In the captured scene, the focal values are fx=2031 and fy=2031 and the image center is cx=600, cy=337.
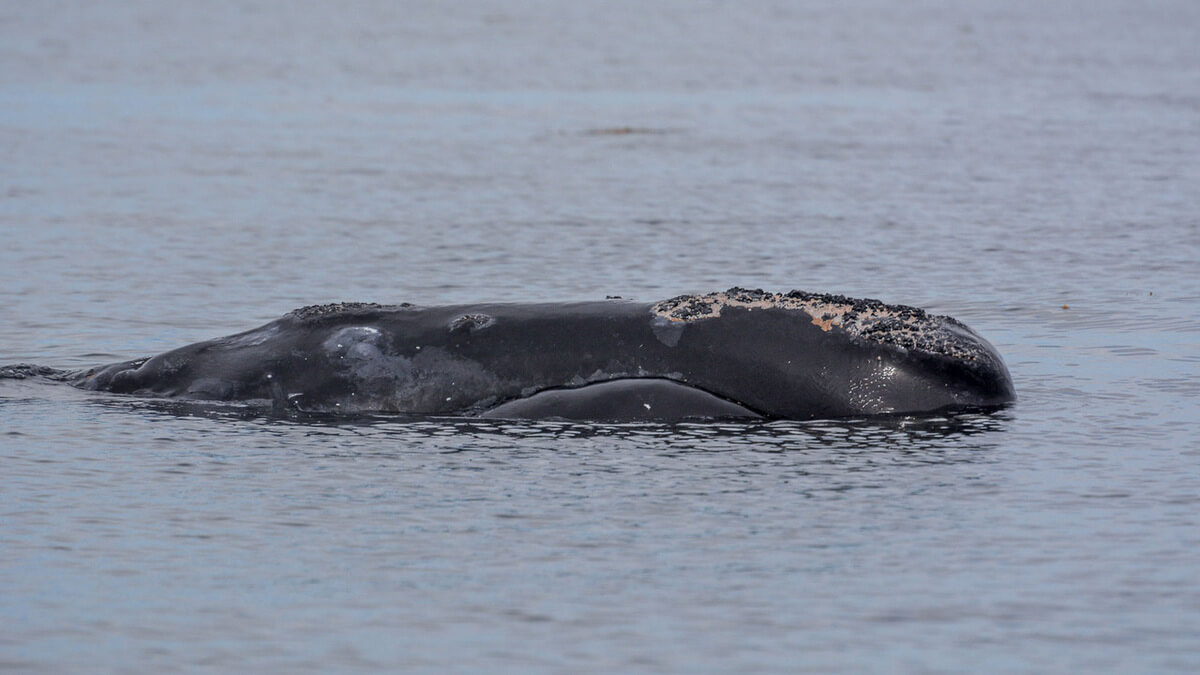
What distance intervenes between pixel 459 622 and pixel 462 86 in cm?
3172

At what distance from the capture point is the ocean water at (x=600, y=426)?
7.55 meters

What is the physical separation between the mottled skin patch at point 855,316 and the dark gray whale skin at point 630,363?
0.01m

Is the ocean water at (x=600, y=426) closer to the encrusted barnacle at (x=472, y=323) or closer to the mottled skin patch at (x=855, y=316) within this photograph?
the mottled skin patch at (x=855, y=316)

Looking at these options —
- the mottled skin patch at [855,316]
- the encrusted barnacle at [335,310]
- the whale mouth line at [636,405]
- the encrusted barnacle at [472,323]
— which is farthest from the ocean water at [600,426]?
the encrusted barnacle at [335,310]

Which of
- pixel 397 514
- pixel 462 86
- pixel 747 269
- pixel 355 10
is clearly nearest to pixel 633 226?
pixel 747 269

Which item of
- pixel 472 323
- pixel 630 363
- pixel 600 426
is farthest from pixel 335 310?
pixel 600 426

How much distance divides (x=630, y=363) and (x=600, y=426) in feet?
1.95

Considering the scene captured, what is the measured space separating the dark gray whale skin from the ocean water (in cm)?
28

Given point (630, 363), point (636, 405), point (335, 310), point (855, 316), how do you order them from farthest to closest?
point (335, 310)
point (855, 316)
point (630, 363)
point (636, 405)

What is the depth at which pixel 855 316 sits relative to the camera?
11570mm

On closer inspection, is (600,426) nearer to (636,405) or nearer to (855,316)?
(636,405)

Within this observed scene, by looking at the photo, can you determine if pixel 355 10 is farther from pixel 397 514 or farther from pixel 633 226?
pixel 397 514

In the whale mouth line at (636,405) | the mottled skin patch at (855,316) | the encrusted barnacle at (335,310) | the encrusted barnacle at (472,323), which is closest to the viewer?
the whale mouth line at (636,405)

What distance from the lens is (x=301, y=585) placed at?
315 inches
